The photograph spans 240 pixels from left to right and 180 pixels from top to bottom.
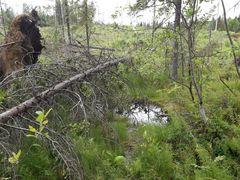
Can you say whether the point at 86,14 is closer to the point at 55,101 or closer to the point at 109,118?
the point at 109,118

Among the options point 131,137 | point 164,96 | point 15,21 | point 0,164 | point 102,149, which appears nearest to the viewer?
point 0,164

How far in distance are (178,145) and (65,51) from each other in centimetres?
425

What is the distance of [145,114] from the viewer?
8117mm

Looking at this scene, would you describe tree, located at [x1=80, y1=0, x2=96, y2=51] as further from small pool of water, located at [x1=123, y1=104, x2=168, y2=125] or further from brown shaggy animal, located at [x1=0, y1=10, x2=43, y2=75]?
brown shaggy animal, located at [x1=0, y1=10, x2=43, y2=75]

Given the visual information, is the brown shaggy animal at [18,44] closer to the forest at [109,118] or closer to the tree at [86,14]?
the forest at [109,118]

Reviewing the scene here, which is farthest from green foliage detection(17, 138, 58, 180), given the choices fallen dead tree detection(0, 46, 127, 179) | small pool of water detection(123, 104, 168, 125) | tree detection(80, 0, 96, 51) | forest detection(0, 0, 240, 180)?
tree detection(80, 0, 96, 51)

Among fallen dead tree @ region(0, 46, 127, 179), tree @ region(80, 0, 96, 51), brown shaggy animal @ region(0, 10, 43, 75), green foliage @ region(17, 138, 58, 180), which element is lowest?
green foliage @ region(17, 138, 58, 180)

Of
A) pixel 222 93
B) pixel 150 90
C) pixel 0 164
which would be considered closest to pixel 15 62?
pixel 0 164

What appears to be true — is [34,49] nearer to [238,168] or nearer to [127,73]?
[127,73]

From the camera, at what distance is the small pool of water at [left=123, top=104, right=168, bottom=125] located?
7346 mm

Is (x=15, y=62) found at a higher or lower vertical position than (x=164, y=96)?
higher

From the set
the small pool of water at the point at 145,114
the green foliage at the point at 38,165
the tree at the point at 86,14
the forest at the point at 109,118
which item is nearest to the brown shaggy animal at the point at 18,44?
the forest at the point at 109,118

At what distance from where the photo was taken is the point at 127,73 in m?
10.7

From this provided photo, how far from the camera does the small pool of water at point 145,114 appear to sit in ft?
24.1
